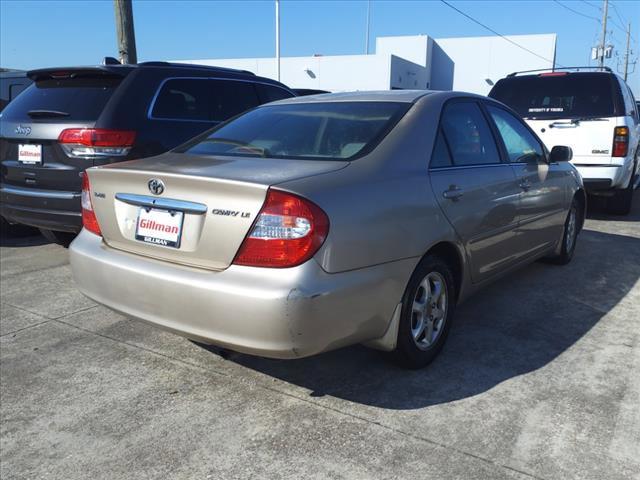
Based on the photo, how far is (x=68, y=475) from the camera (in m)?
2.37

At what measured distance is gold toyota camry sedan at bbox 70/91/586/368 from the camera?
7.94 ft

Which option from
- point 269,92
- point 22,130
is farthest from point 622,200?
point 22,130

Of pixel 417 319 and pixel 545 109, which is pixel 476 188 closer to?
pixel 417 319

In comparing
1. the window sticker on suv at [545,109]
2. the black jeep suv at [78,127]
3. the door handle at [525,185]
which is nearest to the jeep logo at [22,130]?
the black jeep suv at [78,127]

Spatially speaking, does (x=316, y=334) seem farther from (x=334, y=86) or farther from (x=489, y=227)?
(x=334, y=86)

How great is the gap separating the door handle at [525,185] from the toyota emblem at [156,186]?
8.26 feet

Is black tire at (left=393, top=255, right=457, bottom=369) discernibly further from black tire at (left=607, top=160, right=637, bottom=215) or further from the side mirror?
black tire at (left=607, top=160, right=637, bottom=215)

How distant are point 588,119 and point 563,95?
1.96 ft

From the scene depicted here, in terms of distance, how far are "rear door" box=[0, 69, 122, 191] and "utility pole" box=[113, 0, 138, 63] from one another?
4.09 metres

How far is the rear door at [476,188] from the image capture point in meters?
3.26

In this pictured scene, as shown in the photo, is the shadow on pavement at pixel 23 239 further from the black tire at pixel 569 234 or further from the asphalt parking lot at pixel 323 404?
the black tire at pixel 569 234

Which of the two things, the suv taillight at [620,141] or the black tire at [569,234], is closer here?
the black tire at [569,234]

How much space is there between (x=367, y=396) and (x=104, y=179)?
1758 millimetres

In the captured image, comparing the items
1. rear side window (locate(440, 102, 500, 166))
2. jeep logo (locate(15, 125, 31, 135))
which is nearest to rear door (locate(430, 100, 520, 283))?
rear side window (locate(440, 102, 500, 166))
